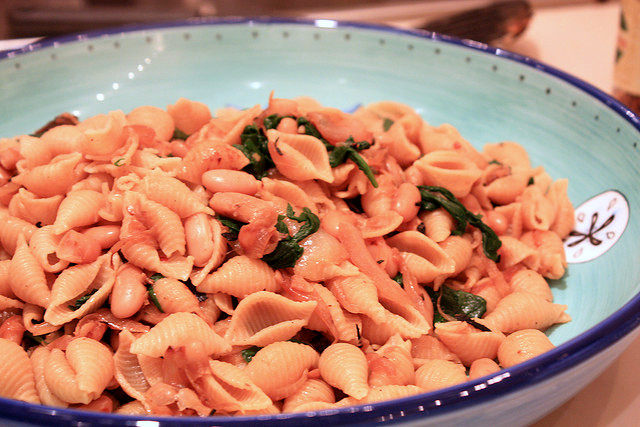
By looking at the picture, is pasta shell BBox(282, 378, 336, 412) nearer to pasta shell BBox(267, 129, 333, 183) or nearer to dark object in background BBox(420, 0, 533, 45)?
pasta shell BBox(267, 129, 333, 183)

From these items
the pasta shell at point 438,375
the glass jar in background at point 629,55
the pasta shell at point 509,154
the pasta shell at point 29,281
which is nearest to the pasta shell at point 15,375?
the pasta shell at point 29,281

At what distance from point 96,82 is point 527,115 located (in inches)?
56.2

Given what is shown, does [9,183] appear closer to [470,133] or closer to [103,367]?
[103,367]

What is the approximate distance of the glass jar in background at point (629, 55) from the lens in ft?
6.80

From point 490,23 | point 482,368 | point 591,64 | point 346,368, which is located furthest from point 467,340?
point 591,64

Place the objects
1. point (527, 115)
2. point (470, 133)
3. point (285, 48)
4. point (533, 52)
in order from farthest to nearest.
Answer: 1. point (533, 52)
2. point (285, 48)
3. point (470, 133)
4. point (527, 115)

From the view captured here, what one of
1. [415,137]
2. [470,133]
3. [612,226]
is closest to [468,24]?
[470,133]

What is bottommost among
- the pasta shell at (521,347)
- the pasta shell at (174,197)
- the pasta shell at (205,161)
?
the pasta shell at (521,347)

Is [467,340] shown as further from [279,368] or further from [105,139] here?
[105,139]

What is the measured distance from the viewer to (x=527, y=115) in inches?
73.0

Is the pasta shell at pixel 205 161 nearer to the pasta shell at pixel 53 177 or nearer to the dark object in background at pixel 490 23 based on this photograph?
the pasta shell at pixel 53 177

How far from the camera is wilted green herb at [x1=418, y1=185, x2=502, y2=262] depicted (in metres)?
1.47

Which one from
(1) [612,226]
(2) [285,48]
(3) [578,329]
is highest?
(2) [285,48]

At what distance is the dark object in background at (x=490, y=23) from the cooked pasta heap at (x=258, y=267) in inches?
48.3
